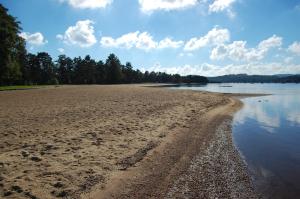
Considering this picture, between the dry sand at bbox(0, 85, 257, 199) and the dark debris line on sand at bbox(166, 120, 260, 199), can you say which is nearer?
the dry sand at bbox(0, 85, 257, 199)

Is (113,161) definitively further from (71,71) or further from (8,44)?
(71,71)

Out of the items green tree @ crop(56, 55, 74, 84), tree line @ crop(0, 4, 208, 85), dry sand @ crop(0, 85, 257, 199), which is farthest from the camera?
green tree @ crop(56, 55, 74, 84)

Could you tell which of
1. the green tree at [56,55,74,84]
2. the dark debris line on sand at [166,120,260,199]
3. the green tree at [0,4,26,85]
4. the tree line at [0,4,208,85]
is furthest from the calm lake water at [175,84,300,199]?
the green tree at [56,55,74,84]

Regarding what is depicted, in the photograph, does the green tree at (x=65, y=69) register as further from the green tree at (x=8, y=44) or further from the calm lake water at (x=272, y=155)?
the calm lake water at (x=272, y=155)

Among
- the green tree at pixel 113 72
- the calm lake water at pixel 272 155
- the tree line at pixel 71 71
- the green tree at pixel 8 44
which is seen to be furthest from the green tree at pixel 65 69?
the calm lake water at pixel 272 155

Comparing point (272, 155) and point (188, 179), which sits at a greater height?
point (188, 179)

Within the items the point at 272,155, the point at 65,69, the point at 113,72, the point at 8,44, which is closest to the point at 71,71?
the point at 65,69

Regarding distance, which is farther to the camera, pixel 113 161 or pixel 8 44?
pixel 8 44

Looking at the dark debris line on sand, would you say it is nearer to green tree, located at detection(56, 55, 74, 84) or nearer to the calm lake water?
the calm lake water

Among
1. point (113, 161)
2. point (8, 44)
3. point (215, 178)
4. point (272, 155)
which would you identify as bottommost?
point (272, 155)

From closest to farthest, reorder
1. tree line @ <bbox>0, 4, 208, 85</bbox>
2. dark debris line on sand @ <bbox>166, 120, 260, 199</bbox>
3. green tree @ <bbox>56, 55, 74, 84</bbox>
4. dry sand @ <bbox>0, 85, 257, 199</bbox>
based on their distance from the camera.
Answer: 1. dry sand @ <bbox>0, 85, 257, 199</bbox>
2. dark debris line on sand @ <bbox>166, 120, 260, 199</bbox>
3. tree line @ <bbox>0, 4, 208, 85</bbox>
4. green tree @ <bbox>56, 55, 74, 84</bbox>

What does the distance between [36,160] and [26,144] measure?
6.60 ft

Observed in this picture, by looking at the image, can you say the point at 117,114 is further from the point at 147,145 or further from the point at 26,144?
the point at 26,144

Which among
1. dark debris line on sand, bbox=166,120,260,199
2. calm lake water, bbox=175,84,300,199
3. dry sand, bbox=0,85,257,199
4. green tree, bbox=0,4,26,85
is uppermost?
green tree, bbox=0,4,26,85
